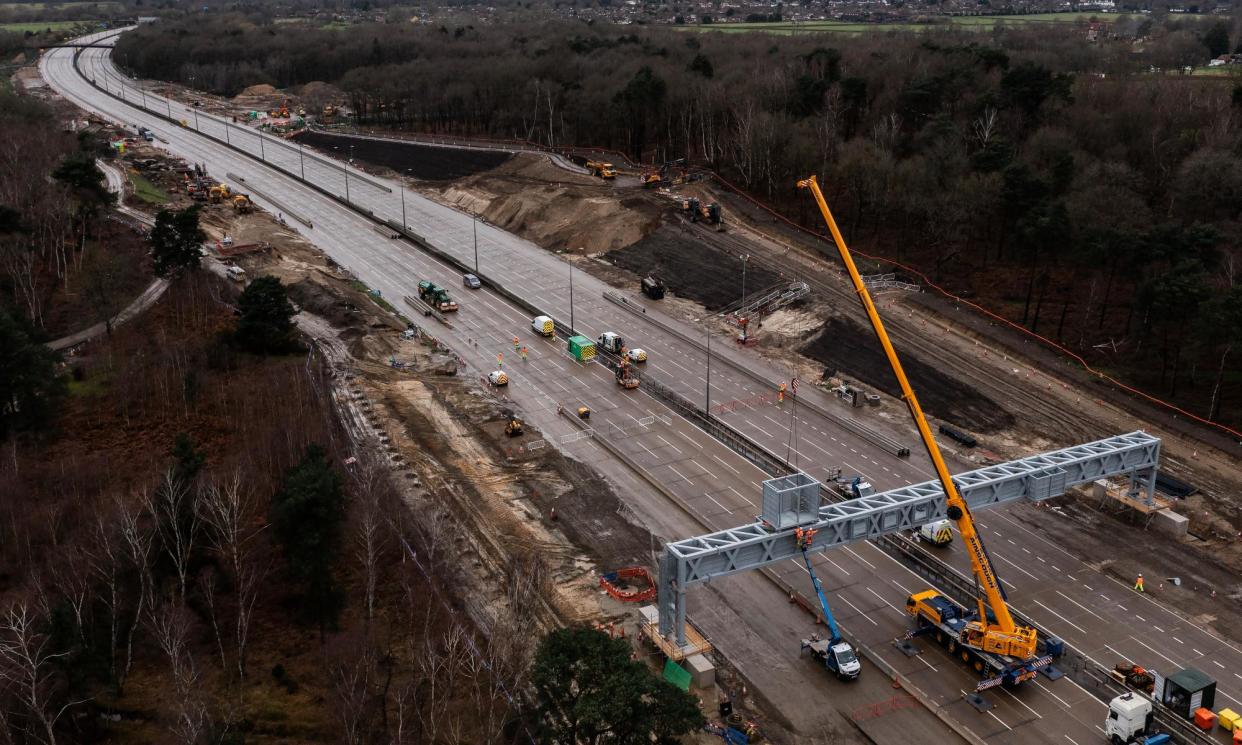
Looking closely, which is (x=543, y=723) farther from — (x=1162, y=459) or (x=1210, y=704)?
(x=1162, y=459)

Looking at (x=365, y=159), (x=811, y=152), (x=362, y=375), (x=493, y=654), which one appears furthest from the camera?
(x=365, y=159)

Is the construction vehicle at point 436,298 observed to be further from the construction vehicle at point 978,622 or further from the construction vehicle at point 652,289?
the construction vehicle at point 978,622

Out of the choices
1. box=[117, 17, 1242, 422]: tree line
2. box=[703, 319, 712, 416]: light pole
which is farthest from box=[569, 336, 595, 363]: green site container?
box=[117, 17, 1242, 422]: tree line

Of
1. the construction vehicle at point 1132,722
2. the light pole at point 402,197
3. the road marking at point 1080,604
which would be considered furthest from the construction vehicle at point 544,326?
the construction vehicle at point 1132,722

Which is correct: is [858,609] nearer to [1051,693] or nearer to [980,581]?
→ [980,581]

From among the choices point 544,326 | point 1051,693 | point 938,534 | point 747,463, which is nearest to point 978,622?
point 1051,693

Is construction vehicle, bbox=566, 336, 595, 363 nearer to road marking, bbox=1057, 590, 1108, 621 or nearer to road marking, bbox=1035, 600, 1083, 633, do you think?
road marking, bbox=1035, 600, 1083, 633

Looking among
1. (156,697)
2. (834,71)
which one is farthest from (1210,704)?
(834,71)
